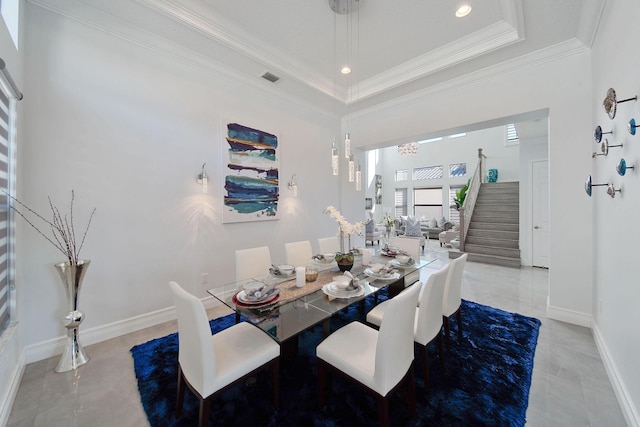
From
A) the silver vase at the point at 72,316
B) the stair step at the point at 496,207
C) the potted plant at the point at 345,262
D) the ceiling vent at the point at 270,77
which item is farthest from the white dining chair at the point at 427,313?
the stair step at the point at 496,207

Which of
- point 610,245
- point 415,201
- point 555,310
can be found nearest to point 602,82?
point 610,245

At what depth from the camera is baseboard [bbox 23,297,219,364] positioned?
2.13 metres

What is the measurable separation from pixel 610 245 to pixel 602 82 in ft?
5.06

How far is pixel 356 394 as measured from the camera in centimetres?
172

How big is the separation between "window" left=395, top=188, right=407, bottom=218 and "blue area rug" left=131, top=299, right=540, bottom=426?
9.46 metres

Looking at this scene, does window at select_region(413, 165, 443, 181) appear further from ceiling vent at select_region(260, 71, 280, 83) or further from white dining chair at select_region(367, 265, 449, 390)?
white dining chair at select_region(367, 265, 449, 390)

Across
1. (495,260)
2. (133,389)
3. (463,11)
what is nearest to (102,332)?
(133,389)

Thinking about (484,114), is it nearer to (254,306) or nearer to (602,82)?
(602,82)

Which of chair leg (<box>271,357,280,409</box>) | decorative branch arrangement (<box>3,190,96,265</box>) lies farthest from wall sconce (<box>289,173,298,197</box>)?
chair leg (<box>271,357,280,409</box>)

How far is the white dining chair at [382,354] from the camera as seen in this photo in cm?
129

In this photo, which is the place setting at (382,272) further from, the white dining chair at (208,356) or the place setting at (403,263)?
the white dining chair at (208,356)

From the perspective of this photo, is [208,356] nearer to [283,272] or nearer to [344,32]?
[283,272]

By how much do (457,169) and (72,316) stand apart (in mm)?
11470

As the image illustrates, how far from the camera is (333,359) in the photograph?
1547 mm
